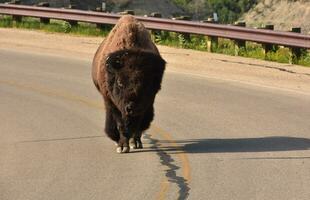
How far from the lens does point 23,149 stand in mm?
12633

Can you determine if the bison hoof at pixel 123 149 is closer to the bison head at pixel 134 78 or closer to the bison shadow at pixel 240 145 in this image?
the bison shadow at pixel 240 145

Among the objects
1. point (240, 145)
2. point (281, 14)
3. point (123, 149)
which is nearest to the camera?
point (123, 149)

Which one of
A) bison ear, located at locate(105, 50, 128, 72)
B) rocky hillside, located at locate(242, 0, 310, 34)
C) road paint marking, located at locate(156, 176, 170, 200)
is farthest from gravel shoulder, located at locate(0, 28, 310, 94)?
rocky hillside, located at locate(242, 0, 310, 34)

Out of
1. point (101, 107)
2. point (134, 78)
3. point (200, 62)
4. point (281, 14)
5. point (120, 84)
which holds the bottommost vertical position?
point (281, 14)

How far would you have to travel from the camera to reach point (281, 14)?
46.5 m

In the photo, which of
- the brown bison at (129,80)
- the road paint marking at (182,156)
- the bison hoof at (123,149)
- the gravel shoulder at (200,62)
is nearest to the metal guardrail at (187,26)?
the gravel shoulder at (200,62)

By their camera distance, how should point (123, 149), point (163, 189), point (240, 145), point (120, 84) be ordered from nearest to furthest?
point (163, 189) → point (120, 84) → point (123, 149) → point (240, 145)

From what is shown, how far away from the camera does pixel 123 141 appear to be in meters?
12.1

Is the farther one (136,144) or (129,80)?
(136,144)

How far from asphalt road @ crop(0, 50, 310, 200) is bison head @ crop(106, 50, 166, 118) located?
0.79 m

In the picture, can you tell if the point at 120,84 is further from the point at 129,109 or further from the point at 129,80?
the point at 129,109

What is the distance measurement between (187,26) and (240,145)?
12057mm

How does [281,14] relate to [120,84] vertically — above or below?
below

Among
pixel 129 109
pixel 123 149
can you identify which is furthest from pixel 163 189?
pixel 123 149
